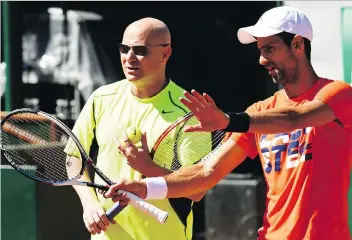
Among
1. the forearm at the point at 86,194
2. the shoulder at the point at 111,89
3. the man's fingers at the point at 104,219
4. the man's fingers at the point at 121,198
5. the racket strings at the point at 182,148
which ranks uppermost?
the shoulder at the point at 111,89

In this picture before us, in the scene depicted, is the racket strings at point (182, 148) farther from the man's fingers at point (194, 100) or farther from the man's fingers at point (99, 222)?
the man's fingers at point (194, 100)

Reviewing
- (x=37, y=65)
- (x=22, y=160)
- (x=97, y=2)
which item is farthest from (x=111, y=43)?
(x=22, y=160)

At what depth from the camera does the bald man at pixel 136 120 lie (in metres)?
5.13

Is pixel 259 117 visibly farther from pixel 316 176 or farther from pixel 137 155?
pixel 137 155

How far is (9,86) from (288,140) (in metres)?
5.08

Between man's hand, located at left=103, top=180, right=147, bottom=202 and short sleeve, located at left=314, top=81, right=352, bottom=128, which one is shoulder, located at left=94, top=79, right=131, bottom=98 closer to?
man's hand, located at left=103, top=180, right=147, bottom=202

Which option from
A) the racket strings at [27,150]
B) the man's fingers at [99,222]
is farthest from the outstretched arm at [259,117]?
the racket strings at [27,150]

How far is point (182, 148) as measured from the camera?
5.08 m

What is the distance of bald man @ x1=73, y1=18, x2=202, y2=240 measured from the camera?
5.13 m

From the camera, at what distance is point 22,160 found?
6.04 metres

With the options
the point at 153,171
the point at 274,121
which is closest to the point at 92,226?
the point at 153,171

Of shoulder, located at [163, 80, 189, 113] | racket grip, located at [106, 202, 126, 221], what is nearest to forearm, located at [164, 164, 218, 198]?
racket grip, located at [106, 202, 126, 221]

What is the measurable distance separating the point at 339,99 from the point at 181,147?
102 cm

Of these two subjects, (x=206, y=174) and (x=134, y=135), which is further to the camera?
(x=134, y=135)
